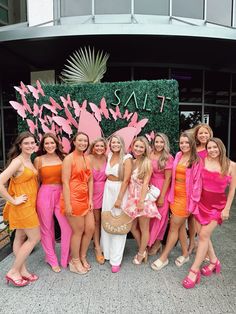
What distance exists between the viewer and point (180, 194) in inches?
123

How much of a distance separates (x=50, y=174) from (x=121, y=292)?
145cm

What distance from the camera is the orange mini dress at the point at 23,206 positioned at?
111 inches

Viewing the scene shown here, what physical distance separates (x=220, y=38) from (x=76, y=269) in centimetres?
637

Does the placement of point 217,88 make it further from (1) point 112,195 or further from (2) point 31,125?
(1) point 112,195

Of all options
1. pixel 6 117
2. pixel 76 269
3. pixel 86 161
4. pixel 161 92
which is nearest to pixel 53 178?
pixel 86 161

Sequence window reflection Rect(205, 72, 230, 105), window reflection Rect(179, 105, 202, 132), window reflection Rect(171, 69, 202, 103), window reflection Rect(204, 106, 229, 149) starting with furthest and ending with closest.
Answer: window reflection Rect(204, 106, 229, 149)
window reflection Rect(205, 72, 230, 105)
window reflection Rect(179, 105, 202, 132)
window reflection Rect(171, 69, 202, 103)

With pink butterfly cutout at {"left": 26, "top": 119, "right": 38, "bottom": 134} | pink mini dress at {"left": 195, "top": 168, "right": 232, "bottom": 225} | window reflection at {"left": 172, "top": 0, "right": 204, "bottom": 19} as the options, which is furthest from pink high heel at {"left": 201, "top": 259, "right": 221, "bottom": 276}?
window reflection at {"left": 172, "top": 0, "right": 204, "bottom": 19}

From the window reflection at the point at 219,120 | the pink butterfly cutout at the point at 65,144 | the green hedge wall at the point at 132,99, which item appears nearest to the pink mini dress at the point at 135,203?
the green hedge wall at the point at 132,99

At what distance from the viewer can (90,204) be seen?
3158 millimetres

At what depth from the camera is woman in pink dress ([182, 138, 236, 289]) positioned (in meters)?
2.82

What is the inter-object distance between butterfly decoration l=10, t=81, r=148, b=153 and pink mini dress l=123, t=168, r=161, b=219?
0.96 metres

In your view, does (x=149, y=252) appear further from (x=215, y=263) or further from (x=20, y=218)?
(x=20, y=218)

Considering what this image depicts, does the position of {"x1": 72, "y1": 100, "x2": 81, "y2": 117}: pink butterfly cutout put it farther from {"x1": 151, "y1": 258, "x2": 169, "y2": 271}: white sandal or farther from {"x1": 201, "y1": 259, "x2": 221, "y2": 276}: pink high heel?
{"x1": 201, "y1": 259, "x2": 221, "y2": 276}: pink high heel

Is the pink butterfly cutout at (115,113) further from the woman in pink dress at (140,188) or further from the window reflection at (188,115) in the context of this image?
the window reflection at (188,115)
